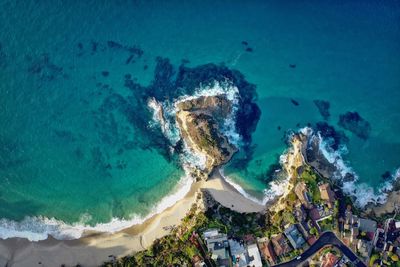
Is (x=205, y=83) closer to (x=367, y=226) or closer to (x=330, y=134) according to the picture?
(x=330, y=134)

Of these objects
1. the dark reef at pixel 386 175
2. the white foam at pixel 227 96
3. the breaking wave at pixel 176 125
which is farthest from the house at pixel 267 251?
the dark reef at pixel 386 175

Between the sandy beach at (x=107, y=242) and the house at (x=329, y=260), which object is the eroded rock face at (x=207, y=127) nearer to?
the sandy beach at (x=107, y=242)

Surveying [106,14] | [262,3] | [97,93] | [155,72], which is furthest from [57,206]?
[262,3]

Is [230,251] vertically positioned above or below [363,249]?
above

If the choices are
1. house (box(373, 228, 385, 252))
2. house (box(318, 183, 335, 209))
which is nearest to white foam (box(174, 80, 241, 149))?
house (box(318, 183, 335, 209))

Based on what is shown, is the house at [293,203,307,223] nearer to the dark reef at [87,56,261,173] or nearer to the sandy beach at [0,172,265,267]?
the sandy beach at [0,172,265,267]

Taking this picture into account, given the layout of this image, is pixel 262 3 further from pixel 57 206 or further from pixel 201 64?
pixel 57 206

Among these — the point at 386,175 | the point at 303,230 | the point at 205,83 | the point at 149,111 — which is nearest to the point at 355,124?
the point at 386,175
